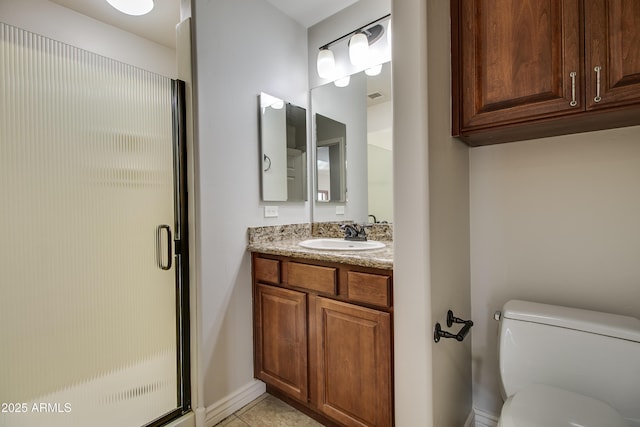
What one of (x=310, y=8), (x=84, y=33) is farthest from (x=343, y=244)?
(x=84, y=33)

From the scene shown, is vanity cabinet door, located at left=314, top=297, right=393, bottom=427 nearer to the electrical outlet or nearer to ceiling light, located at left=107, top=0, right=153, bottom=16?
the electrical outlet

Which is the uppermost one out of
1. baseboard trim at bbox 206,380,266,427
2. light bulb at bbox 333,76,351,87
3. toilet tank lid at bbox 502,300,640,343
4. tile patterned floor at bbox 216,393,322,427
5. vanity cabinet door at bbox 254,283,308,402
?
light bulb at bbox 333,76,351,87

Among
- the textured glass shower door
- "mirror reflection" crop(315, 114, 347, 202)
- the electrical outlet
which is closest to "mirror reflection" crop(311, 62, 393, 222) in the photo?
"mirror reflection" crop(315, 114, 347, 202)

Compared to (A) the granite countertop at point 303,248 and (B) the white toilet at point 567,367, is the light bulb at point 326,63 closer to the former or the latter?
(A) the granite countertop at point 303,248

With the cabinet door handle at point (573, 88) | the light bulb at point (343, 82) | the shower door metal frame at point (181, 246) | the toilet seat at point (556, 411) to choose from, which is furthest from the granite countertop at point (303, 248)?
the light bulb at point (343, 82)

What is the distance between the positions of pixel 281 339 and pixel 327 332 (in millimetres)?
379

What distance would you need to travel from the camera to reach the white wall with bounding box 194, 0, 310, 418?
1.65 meters

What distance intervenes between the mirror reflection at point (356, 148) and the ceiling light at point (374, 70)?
2cm

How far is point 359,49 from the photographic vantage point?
2.07 metres

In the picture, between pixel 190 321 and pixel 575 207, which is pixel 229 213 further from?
pixel 575 207

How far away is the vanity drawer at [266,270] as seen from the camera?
5.75ft

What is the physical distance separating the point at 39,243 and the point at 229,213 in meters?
0.85

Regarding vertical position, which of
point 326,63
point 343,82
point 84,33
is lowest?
point 343,82

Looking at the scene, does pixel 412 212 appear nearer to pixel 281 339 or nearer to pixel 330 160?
pixel 281 339
